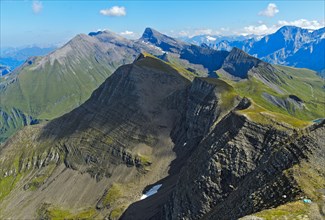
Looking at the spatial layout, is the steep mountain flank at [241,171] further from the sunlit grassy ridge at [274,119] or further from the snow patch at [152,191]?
the snow patch at [152,191]

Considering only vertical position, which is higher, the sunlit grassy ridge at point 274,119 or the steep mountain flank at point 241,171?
the sunlit grassy ridge at point 274,119

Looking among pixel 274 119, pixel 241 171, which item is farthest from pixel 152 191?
pixel 274 119

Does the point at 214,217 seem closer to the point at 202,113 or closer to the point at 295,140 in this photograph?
the point at 295,140

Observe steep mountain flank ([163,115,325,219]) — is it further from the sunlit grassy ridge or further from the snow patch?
the snow patch

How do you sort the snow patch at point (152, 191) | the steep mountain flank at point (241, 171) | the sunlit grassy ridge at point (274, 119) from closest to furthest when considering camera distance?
the steep mountain flank at point (241, 171) < the sunlit grassy ridge at point (274, 119) < the snow patch at point (152, 191)

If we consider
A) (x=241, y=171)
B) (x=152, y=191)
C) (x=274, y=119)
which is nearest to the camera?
(x=241, y=171)

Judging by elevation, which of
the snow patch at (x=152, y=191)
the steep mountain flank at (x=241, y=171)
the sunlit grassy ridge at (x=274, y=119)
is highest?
the sunlit grassy ridge at (x=274, y=119)

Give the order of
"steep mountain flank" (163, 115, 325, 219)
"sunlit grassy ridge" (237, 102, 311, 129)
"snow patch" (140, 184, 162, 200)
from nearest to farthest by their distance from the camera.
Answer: "steep mountain flank" (163, 115, 325, 219), "sunlit grassy ridge" (237, 102, 311, 129), "snow patch" (140, 184, 162, 200)

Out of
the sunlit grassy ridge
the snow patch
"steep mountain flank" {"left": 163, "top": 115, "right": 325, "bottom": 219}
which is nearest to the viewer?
"steep mountain flank" {"left": 163, "top": 115, "right": 325, "bottom": 219}

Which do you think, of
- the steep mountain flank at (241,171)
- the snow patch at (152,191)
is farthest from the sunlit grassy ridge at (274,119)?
the snow patch at (152,191)

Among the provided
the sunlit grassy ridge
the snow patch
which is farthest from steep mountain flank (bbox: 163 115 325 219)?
the snow patch

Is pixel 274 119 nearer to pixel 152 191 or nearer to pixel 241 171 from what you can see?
pixel 241 171
